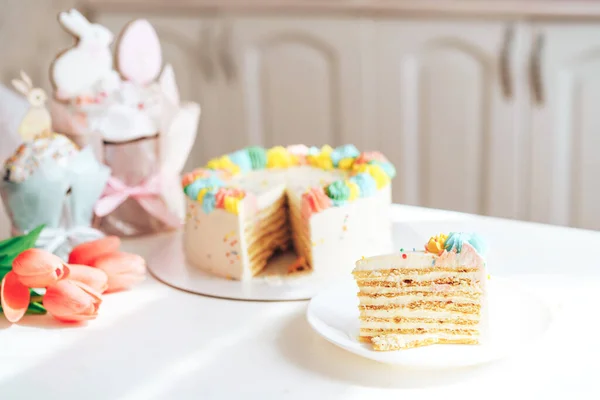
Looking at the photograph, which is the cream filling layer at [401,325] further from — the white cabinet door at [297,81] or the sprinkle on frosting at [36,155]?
the white cabinet door at [297,81]

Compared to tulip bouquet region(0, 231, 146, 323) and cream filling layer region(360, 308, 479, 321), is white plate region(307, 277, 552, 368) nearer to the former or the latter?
cream filling layer region(360, 308, 479, 321)

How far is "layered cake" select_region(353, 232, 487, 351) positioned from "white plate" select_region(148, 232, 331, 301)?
247mm

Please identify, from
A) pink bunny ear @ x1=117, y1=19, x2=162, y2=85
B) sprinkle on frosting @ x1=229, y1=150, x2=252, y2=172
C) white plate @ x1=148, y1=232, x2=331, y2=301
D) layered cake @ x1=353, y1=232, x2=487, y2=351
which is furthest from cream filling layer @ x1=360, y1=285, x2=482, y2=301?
pink bunny ear @ x1=117, y1=19, x2=162, y2=85

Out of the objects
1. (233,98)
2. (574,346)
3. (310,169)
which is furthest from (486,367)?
(233,98)

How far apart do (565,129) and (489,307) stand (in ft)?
6.11

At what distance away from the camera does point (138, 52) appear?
1.70 m

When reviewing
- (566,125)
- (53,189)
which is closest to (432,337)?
(53,189)

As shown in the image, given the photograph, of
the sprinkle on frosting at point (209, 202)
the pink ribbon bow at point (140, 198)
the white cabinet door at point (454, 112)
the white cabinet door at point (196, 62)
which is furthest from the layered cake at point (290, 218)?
the white cabinet door at point (196, 62)

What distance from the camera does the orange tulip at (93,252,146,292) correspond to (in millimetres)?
1437

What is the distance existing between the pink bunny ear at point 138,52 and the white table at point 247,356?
46cm

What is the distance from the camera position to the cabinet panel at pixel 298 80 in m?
3.20

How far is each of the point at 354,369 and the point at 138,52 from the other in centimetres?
88

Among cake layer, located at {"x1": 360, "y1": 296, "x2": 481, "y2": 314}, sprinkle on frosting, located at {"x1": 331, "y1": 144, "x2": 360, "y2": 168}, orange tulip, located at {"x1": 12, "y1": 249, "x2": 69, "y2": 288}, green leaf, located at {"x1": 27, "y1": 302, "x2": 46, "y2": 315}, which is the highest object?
sprinkle on frosting, located at {"x1": 331, "y1": 144, "x2": 360, "y2": 168}

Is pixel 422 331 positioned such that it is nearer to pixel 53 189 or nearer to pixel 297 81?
pixel 53 189
